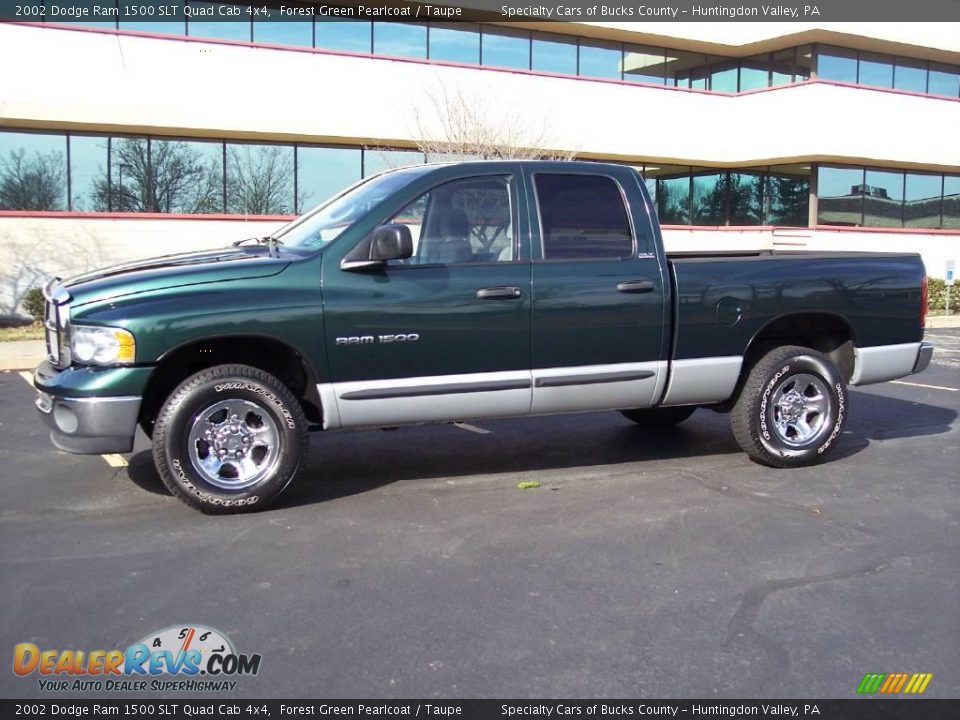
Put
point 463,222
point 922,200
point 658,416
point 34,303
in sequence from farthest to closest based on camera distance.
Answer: point 922,200 → point 34,303 → point 658,416 → point 463,222

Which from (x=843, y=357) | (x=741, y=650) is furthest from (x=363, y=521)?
(x=843, y=357)

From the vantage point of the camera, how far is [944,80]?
26.6 metres

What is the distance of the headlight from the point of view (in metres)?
4.89

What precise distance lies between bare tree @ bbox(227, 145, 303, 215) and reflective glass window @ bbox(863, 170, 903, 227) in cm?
1614

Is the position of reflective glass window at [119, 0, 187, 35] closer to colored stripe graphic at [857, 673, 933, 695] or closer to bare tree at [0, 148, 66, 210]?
bare tree at [0, 148, 66, 210]

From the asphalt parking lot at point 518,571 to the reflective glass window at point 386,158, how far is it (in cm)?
1435

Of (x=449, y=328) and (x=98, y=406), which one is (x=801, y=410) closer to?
(x=449, y=328)

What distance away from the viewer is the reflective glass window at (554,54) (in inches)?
888

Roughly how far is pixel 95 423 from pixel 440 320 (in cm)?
201

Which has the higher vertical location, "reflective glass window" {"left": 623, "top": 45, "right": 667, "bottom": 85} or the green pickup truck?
"reflective glass window" {"left": 623, "top": 45, "right": 667, "bottom": 85}

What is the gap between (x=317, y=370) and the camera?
17.2 feet

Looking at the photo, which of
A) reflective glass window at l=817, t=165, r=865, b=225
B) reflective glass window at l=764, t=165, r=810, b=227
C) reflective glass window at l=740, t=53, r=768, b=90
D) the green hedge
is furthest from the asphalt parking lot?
reflective glass window at l=740, t=53, r=768, b=90

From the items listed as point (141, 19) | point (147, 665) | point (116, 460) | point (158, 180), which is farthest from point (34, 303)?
point (147, 665)
